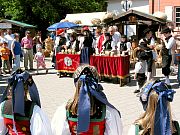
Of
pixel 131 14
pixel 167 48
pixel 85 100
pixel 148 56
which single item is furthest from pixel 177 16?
pixel 85 100

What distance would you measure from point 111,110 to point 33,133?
2.41ft

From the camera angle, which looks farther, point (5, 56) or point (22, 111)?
point (5, 56)

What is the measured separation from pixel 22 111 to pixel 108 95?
721 cm

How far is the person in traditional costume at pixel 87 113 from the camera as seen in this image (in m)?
3.46

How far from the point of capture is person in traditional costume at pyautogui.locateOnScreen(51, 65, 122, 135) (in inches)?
136

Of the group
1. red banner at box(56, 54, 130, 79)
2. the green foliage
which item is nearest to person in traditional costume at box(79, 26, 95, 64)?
red banner at box(56, 54, 130, 79)

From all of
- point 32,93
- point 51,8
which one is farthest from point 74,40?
point 51,8

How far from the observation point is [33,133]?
3.44 metres

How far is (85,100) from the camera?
3.44 metres

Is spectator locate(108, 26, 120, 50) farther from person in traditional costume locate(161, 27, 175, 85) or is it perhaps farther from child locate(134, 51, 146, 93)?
child locate(134, 51, 146, 93)

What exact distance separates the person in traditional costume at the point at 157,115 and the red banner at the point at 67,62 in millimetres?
10523

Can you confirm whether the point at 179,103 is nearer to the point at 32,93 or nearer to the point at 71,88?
the point at 71,88

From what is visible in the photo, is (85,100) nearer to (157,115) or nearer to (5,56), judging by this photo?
(157,115)

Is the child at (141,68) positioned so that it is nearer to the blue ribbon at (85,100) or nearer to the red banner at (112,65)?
the red banner at (112,65)
